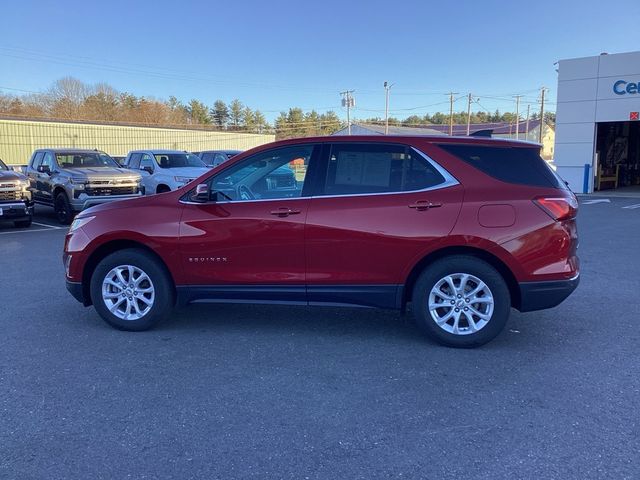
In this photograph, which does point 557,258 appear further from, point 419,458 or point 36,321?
point 36,321

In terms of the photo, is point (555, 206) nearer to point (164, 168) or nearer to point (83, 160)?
point (83, 160)

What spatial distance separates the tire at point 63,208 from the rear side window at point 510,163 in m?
11.4

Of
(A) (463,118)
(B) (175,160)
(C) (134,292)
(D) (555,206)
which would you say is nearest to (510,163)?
(D) (555,206)

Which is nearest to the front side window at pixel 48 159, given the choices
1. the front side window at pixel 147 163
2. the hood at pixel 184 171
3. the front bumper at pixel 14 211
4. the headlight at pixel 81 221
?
the front bumper at pixel 14 211

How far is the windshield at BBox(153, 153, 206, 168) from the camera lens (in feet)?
53.9

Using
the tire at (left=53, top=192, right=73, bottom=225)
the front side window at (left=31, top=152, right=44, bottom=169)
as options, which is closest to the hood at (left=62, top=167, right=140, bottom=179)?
the tire at (left=53, top=192, right=73, bottom=225)

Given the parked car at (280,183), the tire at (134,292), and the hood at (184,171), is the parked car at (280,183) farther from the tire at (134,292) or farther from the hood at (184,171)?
the hood at (184,171)

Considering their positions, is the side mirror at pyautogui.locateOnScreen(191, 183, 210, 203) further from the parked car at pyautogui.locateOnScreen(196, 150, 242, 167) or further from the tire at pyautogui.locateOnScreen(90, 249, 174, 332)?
the parked car at pyautogui.locateOnScreen(196, 150, 242, 167)

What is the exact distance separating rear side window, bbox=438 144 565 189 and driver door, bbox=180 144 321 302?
135 cm

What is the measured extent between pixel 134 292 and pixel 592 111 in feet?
80.3

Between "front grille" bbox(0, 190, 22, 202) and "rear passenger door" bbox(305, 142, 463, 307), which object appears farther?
"front grille" bbox(0, 190, 22, 202)

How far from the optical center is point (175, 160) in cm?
1662

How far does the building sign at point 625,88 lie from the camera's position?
23.0 m

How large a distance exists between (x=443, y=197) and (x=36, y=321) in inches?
168
